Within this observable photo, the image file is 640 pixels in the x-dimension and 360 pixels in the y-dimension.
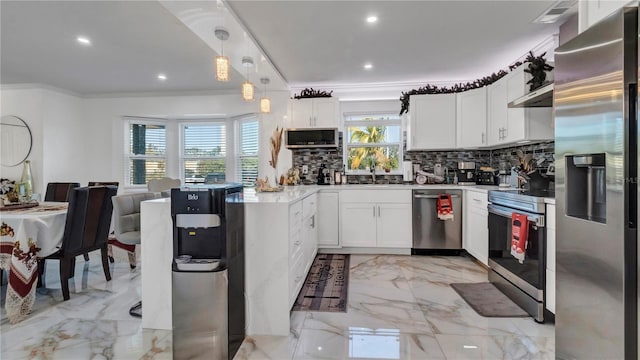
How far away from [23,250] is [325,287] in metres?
2.45

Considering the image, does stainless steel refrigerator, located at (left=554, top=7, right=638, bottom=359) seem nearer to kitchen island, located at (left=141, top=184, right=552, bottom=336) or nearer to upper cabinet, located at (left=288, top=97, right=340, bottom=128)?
kitchen island, located at (left=141, top=184, right=552, bottom=336)

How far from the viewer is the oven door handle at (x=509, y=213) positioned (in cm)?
234

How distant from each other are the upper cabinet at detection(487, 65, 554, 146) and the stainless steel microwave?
200 cm

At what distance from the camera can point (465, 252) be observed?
13.8 ft

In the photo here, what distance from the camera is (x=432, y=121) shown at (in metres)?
4.38

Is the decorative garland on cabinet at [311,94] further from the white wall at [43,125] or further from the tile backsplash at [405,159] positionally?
the white wall at [43,125]

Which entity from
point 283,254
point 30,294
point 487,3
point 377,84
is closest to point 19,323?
point 30,294

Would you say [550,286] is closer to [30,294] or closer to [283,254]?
[283,254]

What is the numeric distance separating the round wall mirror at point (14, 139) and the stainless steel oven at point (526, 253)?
6449 millimetres

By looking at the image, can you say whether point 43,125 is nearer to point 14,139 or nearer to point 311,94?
point 14,139

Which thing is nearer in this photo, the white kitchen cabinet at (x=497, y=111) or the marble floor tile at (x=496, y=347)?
the marble floor tile at (x=496, y=347)

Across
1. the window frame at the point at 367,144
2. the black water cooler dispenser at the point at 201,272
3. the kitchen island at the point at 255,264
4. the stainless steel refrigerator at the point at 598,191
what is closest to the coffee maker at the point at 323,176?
the window frame at the point at 367,144

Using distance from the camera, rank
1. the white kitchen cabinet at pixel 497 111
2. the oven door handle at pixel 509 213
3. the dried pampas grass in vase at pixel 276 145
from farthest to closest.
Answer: the dried pampas grass in vase at pixel 276 145 → the white kitchen cabinet at pixel 497 111 → the oven door handle at pixel 509 213

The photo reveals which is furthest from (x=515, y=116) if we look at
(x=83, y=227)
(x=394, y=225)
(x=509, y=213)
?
(x=83, y=227)
